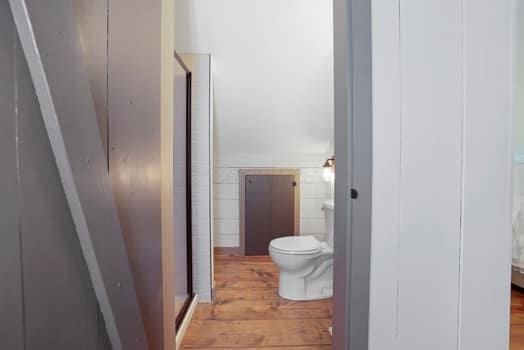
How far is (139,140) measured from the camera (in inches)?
33.1

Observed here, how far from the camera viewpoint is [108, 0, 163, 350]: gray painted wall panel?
724mm

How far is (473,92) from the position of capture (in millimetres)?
750

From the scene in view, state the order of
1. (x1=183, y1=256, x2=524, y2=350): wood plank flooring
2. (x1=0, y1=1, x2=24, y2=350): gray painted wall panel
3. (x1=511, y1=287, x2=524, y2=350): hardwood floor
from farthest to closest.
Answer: (x1=183, y1=256, x2=524, y2=350): wood plank flooring → (x1=511, y1=287, x2=524, y2=350): hardwood floor → (x1=0, y1=1, x2=24, y2=350): gray painted wall panel

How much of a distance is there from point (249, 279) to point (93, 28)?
214 centimetres

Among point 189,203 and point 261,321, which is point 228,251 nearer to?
point 189,203

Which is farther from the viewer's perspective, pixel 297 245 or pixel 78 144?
pixel 297 245

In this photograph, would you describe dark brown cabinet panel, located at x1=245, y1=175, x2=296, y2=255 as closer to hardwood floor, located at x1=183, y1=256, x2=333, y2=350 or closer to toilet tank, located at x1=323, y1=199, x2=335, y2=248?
hardwood floor, located at x1=183, y1=256, x2=333, y2=350

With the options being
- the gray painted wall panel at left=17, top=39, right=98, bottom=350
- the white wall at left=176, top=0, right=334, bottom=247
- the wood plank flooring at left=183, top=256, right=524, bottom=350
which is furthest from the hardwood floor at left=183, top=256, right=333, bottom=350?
the gray painted wall panel at left=17, top=39, right=98, bottom=350

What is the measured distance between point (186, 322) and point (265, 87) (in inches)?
72.5

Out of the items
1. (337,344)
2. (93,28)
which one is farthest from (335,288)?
(93,28)

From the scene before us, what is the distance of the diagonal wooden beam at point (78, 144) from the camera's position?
1.43ft

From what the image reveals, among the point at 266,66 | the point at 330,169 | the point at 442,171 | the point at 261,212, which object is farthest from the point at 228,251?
the point at 442,171

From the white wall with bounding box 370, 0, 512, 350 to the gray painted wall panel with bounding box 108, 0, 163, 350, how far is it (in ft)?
2.38

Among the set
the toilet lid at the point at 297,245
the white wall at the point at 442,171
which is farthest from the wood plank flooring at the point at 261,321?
the white wall at the point at 442,171
